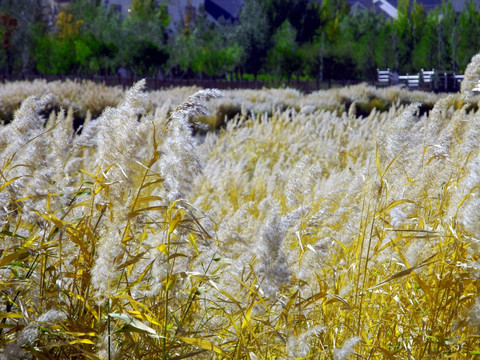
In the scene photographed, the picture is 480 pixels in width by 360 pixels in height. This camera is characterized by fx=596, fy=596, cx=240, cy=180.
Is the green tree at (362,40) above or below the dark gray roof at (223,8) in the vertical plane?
below

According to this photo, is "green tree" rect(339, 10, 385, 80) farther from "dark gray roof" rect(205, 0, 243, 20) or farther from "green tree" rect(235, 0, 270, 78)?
"dark gray roof" rect(205, 0, 243, 20)

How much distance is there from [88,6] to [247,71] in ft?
35.7

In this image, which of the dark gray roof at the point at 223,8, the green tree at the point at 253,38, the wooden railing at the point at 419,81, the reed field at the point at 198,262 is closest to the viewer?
the reed field at the point at 198,262

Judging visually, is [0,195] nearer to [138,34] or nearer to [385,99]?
[385,99]

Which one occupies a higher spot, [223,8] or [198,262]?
[223,8]

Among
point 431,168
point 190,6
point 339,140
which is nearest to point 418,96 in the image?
point 339,140

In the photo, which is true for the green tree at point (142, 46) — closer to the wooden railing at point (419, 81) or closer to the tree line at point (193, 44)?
the tree line at point (193, 44)

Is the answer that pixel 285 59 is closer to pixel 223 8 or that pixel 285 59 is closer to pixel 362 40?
pixel 362 40

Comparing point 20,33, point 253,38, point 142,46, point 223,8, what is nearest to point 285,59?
point 253,38

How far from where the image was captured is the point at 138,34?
32656 millimetres

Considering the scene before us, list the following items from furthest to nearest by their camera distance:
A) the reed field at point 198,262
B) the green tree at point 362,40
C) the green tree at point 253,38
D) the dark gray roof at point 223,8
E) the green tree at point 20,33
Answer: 1. the dark gray roof at point 223,8
2. the green tree at point 253,38
3. the green tree at point 20,33
4. the green tree at point 362,40
5. the reed field at point 198,262

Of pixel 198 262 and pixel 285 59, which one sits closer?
pixel 198 262

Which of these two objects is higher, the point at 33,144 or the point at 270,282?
the point at 33,144

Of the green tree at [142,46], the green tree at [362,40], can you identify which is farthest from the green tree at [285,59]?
the green tree at [142,46]
